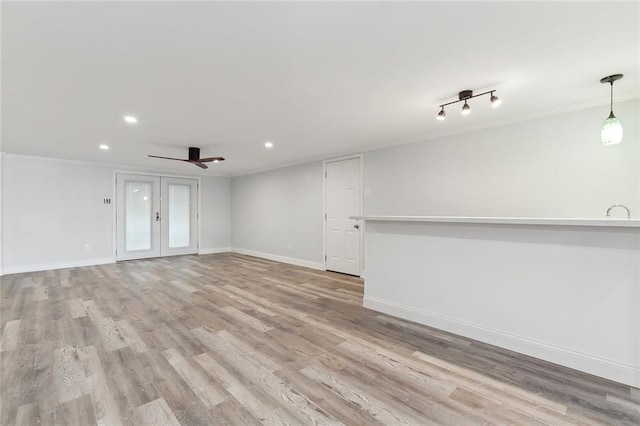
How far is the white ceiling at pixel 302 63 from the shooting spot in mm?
1653

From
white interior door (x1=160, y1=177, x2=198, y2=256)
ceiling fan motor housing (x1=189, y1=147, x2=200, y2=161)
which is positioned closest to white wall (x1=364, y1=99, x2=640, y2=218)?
ceiling fan motor housing (x1=189, y1=147, x2=200, y2=161)

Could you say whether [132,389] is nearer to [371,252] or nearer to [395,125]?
[371,252]

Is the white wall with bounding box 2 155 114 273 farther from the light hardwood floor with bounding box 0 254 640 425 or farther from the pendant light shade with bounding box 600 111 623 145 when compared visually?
the pendant light shade with bounding box 600 111 623 145

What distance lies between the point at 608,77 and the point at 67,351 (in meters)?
5.35

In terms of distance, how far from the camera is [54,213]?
19.6 ft

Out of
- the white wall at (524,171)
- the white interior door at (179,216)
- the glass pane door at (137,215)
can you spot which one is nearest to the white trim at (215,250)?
the white interior door at (179,216)

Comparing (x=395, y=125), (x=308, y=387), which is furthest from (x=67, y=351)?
(x=395, y=125)

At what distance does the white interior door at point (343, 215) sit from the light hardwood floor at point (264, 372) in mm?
1820

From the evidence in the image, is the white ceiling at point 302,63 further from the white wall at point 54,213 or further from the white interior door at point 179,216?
the white interior door at point 179,216

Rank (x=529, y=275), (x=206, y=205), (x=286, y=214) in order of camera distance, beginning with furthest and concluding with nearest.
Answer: (x=206, y=205) → (x=286, y=214) → (x=529, y=275)

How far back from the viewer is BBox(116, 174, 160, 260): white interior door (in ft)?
22.5

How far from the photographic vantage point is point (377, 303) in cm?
343

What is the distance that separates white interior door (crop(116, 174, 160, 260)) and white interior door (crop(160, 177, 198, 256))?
0.56ft

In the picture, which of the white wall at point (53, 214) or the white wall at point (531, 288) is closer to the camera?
the white wall at point (531, 288)
